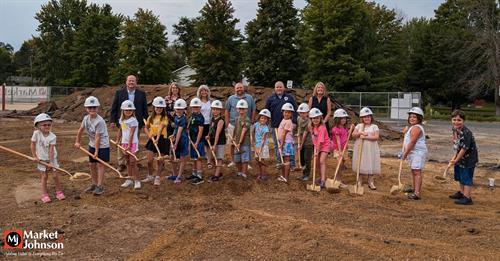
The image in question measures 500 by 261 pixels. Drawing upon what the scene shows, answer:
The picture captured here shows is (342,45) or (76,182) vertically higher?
(342,45)

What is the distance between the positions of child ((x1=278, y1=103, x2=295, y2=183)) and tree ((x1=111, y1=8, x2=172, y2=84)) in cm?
3369

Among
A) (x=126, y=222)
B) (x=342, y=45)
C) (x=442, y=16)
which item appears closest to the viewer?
(x=126, y=222)

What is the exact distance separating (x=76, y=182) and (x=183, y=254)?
157 inches

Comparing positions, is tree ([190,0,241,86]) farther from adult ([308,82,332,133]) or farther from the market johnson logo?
the market johnson logo

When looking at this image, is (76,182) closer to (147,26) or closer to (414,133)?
(414,133)

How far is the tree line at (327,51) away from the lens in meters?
36.7

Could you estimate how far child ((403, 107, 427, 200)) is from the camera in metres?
7.09

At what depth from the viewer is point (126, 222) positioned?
5.65m

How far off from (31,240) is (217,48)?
114 ft

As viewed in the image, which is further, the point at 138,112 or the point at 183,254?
the point at 138,112

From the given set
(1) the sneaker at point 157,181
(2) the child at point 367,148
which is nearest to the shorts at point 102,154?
(1) the sneaker at point 157,181

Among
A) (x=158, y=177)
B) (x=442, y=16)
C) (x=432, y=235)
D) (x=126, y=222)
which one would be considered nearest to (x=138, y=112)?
(x=158, y=177)

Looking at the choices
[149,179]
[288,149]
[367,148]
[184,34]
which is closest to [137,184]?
[149,179]

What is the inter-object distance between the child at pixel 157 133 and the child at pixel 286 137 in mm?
2035
